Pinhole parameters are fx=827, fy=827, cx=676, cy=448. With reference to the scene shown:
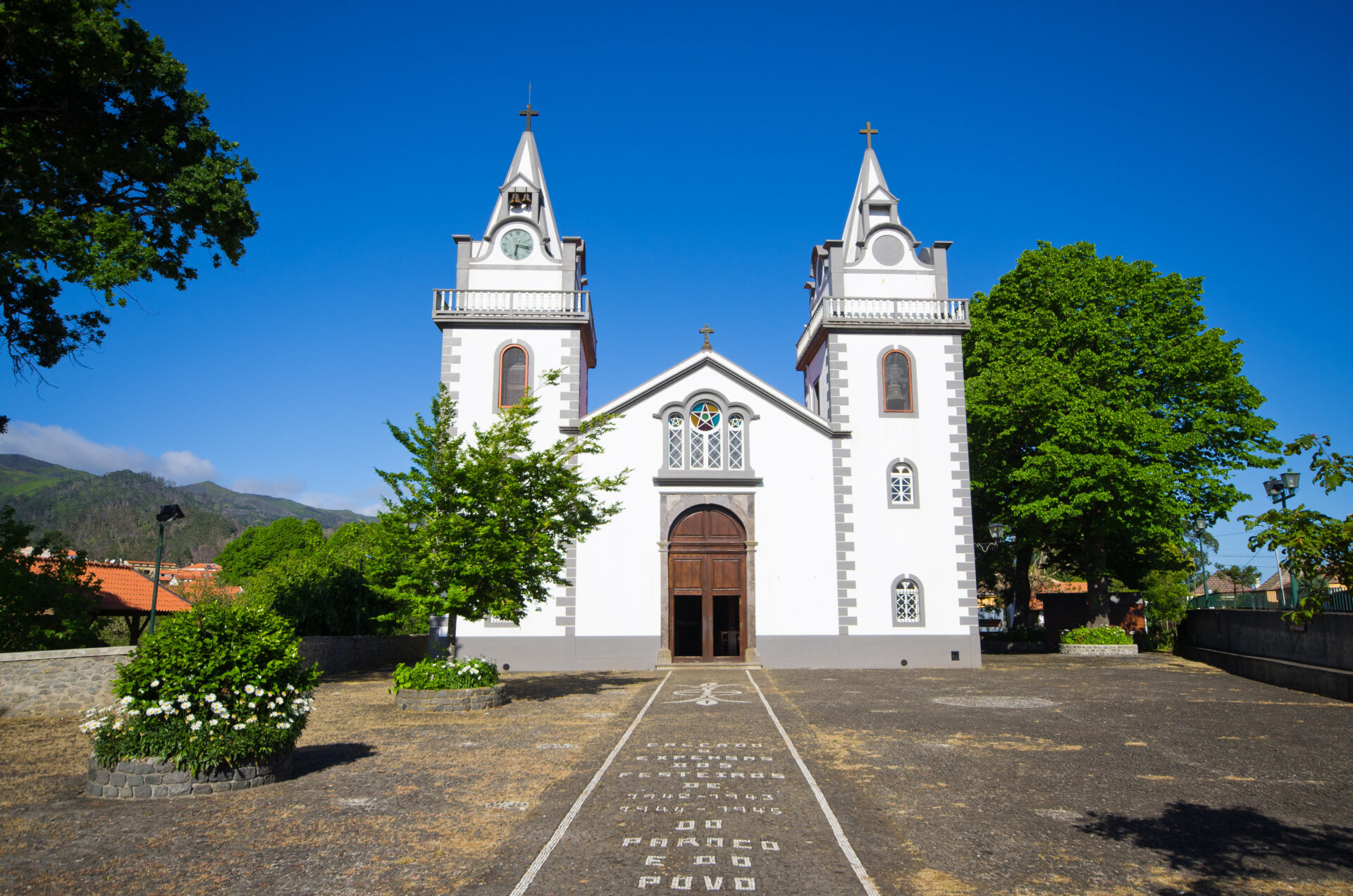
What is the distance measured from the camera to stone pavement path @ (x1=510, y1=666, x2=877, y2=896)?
19.5ft

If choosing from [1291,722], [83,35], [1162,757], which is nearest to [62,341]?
[83,35]

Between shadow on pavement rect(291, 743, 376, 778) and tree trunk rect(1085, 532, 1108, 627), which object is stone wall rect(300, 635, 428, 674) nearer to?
shadow on pavement rect(291, 743, 376, 778)

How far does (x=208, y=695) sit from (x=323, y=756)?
2.35 meters

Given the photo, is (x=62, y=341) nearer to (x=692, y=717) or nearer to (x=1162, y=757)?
(x=692, y=717)

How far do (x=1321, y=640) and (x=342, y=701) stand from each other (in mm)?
20825

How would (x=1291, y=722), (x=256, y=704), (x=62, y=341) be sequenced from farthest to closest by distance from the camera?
(x=62, y=341) → (x=1291, y=722) → (x=256, y=704)

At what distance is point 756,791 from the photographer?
860 cm

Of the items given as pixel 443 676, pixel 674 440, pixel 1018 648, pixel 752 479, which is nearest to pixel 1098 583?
pixel 1018 648

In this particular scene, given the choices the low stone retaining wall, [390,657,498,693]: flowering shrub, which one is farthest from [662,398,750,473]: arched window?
the low stone retaining wall

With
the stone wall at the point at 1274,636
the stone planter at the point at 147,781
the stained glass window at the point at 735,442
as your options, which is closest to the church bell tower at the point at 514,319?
the stained glass window at the point at 735,442

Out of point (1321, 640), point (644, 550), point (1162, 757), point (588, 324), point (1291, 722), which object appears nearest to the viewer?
point (1162, 757)

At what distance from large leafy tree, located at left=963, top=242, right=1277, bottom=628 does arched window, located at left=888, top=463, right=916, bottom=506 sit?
422cm

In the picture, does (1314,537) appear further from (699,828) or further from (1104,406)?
(1104,406)

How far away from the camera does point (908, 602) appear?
24.2 metres
